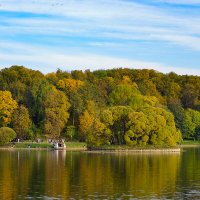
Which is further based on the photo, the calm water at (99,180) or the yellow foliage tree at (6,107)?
the yellow foliage tree at (6,107)

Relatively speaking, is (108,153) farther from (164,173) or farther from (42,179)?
(42,179)

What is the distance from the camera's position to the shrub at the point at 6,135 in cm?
9549

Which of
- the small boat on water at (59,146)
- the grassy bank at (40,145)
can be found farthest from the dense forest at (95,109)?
the small boat on water at (59,146)

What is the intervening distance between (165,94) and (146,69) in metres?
11.7

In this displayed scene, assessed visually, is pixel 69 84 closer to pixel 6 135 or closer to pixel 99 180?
pixel 6 135

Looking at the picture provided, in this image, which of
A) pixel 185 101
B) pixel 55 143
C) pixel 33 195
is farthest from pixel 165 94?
pixel 33 195

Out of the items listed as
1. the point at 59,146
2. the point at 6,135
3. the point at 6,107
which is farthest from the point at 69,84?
the point at 59,146

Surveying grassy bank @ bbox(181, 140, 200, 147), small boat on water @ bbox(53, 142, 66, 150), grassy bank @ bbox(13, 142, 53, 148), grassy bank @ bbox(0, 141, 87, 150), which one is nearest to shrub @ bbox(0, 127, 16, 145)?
grassy bank @ bbox(0, 141, 87, 150)

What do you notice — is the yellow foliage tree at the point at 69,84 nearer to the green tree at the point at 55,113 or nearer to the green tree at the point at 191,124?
the green tree at the point at 55,113

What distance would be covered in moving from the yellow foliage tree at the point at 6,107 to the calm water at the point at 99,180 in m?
42.9

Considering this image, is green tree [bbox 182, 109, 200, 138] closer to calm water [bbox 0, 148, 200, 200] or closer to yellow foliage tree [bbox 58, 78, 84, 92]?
yellow foliage tree [bbox 58, 78, 84, 92]

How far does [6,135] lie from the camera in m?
95.6

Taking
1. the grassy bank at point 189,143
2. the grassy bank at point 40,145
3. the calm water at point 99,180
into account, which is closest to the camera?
the calm water at point 99,180

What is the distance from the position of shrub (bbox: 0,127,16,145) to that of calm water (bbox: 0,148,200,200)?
1283 inches
